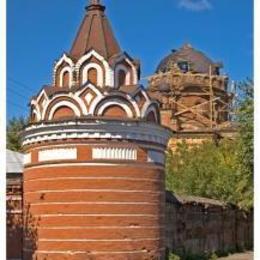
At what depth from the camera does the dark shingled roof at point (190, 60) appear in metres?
34.2

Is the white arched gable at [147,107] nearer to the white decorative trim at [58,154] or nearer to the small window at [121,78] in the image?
the small window at [121,78]

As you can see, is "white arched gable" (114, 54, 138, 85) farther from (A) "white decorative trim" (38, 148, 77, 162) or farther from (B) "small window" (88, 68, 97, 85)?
(A) "white decorative trim" (38, 148, 77, 162)

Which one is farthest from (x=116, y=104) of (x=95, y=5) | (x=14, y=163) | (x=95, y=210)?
(x=14, y=163)

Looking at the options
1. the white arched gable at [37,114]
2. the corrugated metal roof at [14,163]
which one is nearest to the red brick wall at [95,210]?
the white arched gable at [37,114]

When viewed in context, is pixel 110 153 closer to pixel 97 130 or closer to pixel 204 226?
pixel 97 130

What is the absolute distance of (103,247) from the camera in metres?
10.8

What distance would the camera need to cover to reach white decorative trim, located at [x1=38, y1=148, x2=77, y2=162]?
36.2 feet

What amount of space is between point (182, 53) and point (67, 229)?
25032 millimetres

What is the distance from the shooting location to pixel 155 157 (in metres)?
11.5

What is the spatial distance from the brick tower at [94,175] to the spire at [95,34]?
76cm

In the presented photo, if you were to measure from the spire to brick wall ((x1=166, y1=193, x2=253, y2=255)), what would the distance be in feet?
15.4
